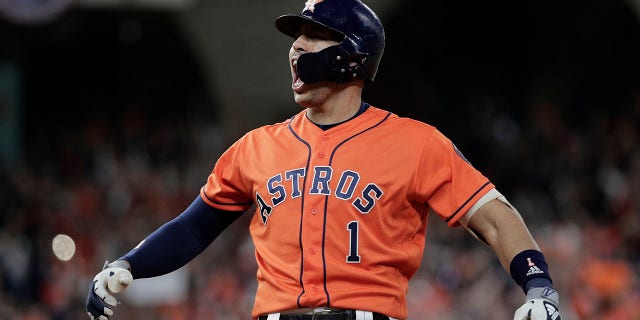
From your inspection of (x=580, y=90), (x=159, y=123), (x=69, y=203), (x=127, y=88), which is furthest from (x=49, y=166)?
(x=580, y=90)

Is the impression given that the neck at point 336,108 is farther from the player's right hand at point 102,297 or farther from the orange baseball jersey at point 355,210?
the player's right hand at point 102,297

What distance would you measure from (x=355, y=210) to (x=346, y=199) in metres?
0.05

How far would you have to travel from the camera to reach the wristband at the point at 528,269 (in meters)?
3.56

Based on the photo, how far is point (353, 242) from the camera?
3.73m

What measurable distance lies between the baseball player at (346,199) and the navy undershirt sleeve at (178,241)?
0.5 inches

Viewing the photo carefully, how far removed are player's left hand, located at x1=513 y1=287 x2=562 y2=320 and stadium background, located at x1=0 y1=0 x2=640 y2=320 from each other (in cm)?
421

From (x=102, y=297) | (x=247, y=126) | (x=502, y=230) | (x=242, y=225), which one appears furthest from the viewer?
(x=247, y=126)

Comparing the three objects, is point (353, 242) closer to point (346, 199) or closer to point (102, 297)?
point (346, 199)

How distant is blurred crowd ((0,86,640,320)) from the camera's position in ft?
31.1

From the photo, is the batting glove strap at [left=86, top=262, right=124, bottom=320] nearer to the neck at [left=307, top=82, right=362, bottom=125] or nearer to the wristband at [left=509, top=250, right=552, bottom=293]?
the neck at [left=307, top=82, right=362, bottom=125]

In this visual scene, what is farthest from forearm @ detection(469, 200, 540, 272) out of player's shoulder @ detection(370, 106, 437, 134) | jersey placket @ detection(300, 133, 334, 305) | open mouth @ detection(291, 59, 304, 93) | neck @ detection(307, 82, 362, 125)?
open mouth @ detection(291, 59, 304, 93)

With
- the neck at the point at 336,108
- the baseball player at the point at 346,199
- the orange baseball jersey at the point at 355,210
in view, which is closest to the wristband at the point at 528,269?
the baseball player at the point at 346,199

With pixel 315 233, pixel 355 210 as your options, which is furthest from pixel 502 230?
pixel 315 233

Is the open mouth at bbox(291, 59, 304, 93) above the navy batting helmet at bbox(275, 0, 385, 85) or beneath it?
beneath
